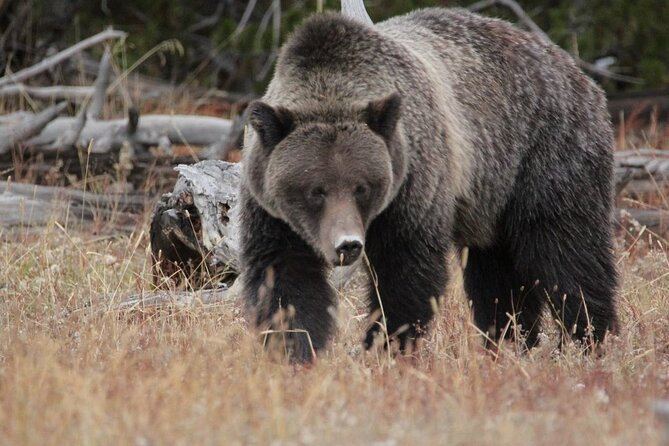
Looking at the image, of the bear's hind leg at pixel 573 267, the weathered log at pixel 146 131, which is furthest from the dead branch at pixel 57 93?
the bear's hind leg at pixel 573 267

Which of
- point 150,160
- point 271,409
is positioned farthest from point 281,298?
point 150,160

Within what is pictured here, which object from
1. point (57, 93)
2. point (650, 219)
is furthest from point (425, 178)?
point (57, 93)

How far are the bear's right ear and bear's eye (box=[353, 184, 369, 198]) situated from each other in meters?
0.48

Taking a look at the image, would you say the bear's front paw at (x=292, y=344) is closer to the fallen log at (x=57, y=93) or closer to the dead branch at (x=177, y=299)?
the dead branch at (x=177, y=299)

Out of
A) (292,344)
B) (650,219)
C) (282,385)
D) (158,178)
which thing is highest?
(282,385)

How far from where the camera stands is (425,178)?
5.84 metres

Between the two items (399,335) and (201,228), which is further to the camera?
(201,228)

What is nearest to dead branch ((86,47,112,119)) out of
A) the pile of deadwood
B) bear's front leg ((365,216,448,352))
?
the pile of deadwood

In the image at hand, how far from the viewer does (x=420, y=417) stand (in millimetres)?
4082

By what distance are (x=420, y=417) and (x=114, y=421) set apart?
3.56ft

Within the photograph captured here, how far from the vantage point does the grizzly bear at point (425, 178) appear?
18.2 ft

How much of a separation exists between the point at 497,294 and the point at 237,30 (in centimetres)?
722

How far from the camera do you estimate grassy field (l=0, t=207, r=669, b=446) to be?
374 centimetres

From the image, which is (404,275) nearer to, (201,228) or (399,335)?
(399,335)
